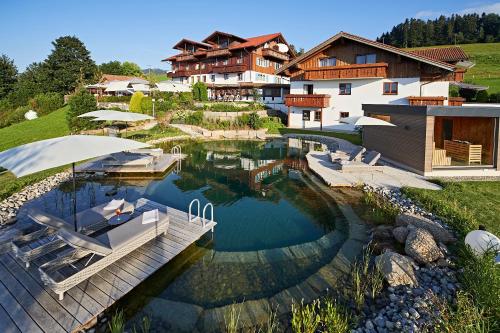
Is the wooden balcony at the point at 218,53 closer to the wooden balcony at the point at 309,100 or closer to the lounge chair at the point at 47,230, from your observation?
the wooden balcony at the point at 309,100

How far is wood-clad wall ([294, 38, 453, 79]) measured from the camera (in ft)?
89.2

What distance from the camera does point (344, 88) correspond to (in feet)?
104

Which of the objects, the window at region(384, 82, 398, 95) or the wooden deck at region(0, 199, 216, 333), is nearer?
the wooden deck at region(0, 199, 216, 333)

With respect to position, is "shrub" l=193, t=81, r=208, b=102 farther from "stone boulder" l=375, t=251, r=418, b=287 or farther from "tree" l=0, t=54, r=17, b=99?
"tree" l=0, t=54, r=17, b=99

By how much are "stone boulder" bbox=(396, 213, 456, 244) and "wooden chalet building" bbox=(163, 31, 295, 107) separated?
119 ft

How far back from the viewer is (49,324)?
17.1ft

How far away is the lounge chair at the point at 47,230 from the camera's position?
6.52 meters

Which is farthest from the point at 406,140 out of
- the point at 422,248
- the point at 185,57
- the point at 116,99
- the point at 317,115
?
the point at 185,57

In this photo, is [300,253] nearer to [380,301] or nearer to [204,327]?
[380,301]

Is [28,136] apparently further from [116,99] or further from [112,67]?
[112,67]

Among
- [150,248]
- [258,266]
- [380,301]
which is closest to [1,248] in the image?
[150,248]

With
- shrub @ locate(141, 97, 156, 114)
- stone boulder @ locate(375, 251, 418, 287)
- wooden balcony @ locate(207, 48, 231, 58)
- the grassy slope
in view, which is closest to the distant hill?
wooden balcony @ locate(207, 48, 231, 58)

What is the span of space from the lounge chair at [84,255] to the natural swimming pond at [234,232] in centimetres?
89

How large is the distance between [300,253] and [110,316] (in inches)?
186
